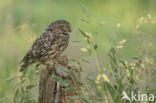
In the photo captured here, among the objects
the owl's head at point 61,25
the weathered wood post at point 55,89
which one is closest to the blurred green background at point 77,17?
the owl's head at point 61,25

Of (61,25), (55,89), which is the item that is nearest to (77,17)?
(61,25)

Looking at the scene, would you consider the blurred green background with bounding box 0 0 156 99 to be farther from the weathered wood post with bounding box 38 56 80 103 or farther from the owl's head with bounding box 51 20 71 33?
the weathered wood post with bounding box 38 56 80 103

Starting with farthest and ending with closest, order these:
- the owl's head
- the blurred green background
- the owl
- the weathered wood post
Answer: the blurred green background < the owl's head < the owl < the weathered wood post

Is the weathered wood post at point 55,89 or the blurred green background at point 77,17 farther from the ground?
the blurred green background at point 77,17

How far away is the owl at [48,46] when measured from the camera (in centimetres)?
596

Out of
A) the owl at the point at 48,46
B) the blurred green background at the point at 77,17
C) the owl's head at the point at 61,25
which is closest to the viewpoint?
the owl at the point at 48,46

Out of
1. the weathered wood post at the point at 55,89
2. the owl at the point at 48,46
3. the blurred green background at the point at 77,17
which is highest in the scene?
the blurred green background at the point at 77,17

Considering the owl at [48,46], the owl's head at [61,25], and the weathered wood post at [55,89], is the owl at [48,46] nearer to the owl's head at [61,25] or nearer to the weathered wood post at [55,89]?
the owl's head at [61,25]

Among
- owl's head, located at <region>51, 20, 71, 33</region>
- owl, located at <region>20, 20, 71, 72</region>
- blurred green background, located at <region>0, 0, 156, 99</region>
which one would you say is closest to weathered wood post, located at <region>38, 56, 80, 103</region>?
owl, located at <region>20, 20, 71, 72</region>

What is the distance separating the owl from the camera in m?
5.96

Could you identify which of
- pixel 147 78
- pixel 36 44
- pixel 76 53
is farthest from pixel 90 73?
pixel 147 78

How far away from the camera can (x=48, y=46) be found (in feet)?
19.8

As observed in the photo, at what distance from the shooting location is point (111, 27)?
10.8 m

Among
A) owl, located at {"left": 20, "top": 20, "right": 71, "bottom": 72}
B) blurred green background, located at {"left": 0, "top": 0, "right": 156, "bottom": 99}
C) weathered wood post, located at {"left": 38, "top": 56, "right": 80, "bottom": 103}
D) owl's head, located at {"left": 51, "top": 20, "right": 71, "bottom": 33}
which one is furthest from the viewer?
blurred green background, located at {"left": 0, "top": 0, "right": 156, "bottom": 99}
